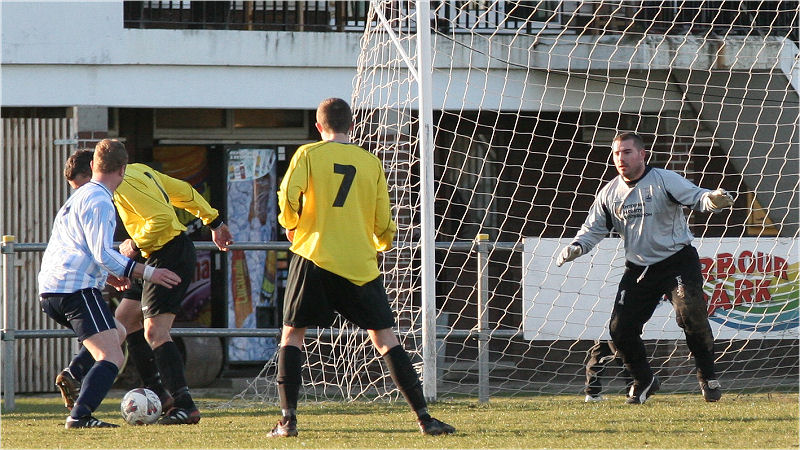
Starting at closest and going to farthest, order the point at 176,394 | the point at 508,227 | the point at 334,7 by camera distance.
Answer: the point at 176,394
the point at 334,7
the point at 508,227

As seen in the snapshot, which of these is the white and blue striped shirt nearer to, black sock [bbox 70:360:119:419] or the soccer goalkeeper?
black sock [bbox 70:360:119:419]

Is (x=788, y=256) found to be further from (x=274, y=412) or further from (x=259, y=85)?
(x=259, y=85)

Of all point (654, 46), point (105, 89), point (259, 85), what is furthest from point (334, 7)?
point (654, 46)

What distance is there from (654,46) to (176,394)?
604cm

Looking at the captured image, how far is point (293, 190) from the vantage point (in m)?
5.59

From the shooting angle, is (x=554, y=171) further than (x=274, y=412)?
Yes

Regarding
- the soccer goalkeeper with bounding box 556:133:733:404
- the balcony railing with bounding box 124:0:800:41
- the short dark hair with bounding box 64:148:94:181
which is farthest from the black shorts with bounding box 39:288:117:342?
the balcony railing with bounding box 124:0:800:41

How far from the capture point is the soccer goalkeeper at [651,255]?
6.94 meters

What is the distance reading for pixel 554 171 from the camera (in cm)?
1227

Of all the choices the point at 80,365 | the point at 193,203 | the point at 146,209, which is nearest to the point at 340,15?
the point at 193,203

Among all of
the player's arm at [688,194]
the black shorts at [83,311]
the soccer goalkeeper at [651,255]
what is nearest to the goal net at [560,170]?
the soccer goalkeeper at [651,255]

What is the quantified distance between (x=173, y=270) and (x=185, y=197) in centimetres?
57

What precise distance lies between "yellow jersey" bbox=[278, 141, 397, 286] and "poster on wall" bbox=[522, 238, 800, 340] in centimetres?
279

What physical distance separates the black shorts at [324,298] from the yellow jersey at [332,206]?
5cm
